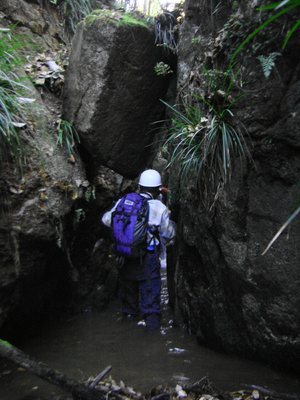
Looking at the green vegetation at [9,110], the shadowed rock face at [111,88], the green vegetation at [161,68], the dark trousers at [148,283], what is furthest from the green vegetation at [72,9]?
the dark trousers at [148,283]

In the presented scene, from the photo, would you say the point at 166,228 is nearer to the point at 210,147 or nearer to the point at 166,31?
the point at 210,147

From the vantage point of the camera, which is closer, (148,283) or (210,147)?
(210,147)

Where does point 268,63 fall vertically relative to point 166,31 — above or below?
→ below

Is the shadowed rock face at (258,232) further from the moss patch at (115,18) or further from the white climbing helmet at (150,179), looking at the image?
the moss patch at (115,18)

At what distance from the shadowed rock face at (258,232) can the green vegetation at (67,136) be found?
1.77 meters

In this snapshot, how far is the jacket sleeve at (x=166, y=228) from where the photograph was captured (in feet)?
17.1

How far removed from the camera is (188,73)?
5.08 meters

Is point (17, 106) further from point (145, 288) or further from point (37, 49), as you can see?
point (145, 288)

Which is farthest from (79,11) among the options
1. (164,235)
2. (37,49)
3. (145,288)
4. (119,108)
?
(145,288)

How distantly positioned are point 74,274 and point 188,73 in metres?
3.29

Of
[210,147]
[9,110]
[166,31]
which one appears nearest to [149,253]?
[210,147]

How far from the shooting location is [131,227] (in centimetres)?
492

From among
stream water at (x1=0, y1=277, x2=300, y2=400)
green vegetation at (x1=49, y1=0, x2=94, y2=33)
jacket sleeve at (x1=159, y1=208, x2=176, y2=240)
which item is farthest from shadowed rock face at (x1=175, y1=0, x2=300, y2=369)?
green vegetation at (x1=49, y1=0, x2=94, y2=33)

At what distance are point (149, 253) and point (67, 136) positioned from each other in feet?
6.32
